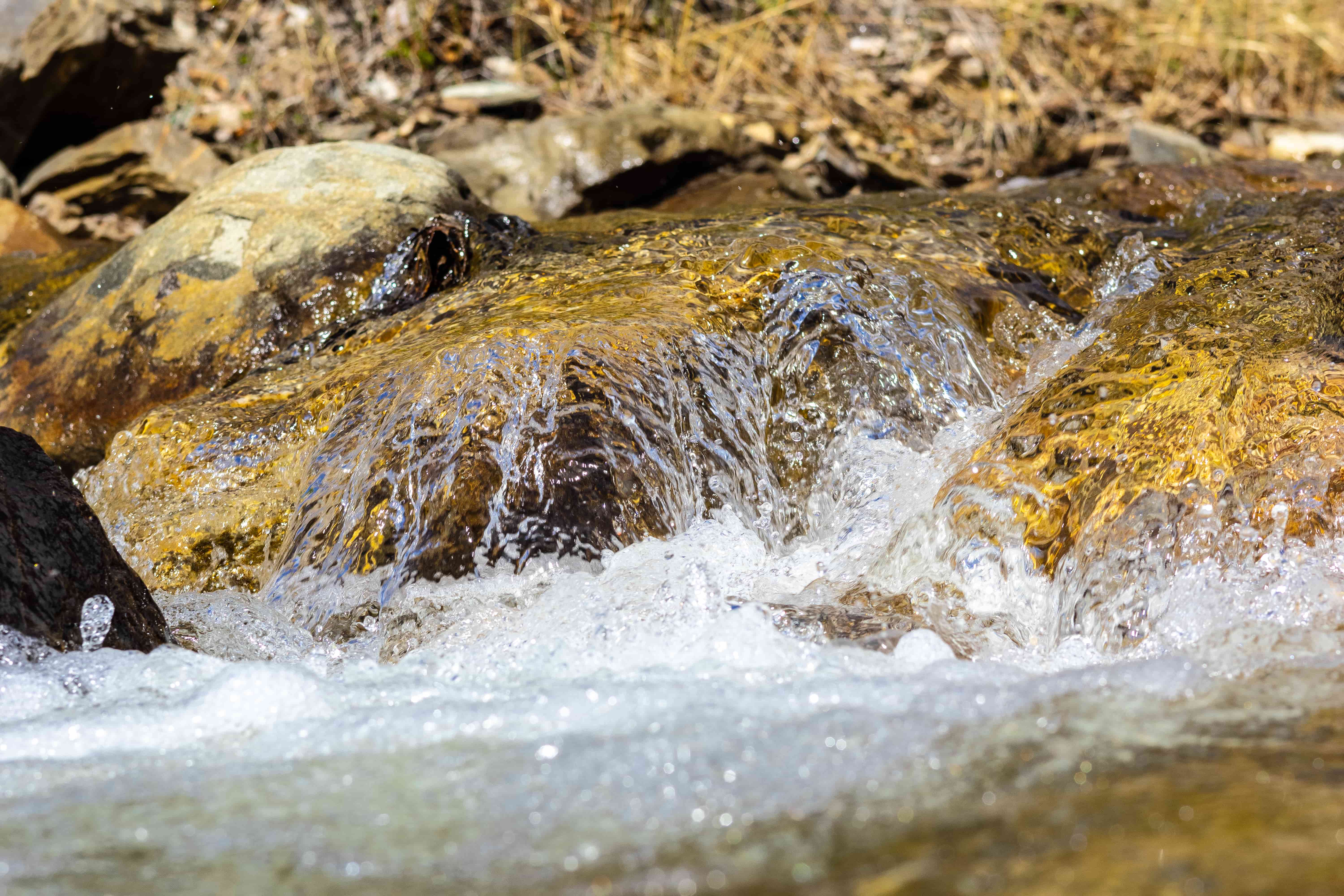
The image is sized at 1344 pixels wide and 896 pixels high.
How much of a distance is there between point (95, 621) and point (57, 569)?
12cm

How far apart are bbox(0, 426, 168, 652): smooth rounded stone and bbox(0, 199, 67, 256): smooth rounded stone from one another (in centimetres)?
342

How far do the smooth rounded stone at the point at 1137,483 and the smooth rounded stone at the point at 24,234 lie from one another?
14.9ft

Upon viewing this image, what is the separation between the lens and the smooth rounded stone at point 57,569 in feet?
5.87

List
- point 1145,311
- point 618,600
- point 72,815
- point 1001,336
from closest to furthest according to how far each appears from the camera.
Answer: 1. point 72,815
2. point 618,600
3. point 1145,311
4. point 1001,336

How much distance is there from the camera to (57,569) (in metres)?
1.89

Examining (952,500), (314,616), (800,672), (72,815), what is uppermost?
(72,815)

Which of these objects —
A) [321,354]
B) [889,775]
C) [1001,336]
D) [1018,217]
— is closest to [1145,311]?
[1001,336]

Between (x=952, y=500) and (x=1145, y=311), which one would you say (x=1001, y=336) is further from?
(x=952, y=500)

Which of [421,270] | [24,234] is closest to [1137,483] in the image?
[421,270]

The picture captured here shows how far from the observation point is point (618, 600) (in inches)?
78.5

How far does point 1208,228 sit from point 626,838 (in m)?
3.59

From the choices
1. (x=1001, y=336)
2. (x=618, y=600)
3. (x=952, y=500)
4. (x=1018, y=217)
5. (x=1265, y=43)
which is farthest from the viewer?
(x=1265, y=43)

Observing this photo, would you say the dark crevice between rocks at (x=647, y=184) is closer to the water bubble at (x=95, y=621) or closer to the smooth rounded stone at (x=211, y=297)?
the smooth rounded stone at (x=211, y=297)

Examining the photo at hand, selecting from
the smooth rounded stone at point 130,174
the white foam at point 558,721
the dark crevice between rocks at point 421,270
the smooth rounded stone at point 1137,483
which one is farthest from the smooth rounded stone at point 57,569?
the smooth rounded stone at point 130,174
